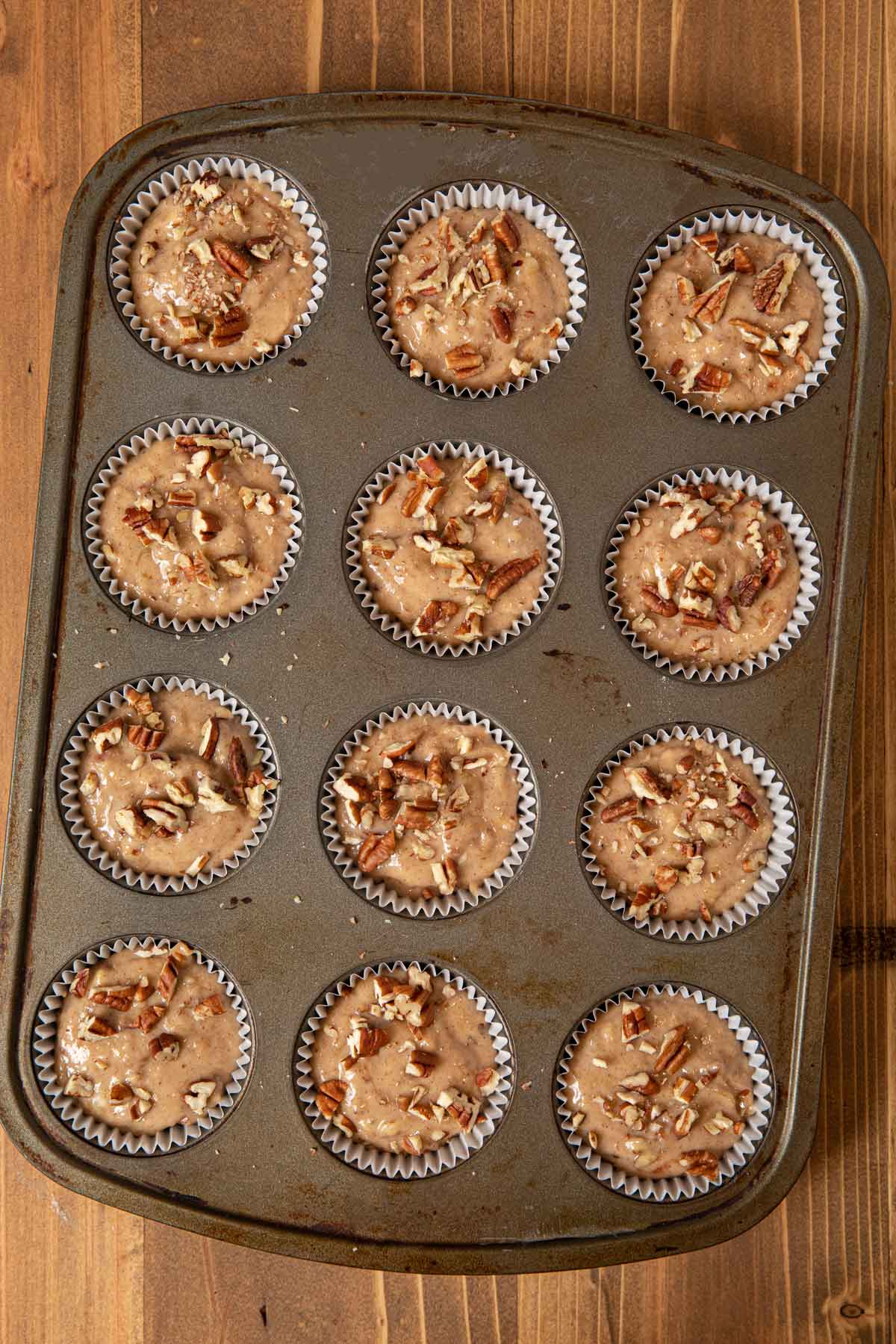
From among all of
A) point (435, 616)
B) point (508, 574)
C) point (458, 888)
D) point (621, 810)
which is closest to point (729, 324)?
point (508, 574)

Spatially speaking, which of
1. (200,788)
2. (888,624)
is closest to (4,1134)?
(200,788)

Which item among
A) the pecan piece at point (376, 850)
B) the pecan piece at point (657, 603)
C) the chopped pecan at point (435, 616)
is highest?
the pecan piece at point (657, 603)

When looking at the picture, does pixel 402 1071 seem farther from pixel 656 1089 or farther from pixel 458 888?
pixel 656 1089

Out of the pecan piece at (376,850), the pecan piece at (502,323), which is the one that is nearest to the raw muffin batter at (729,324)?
the pecan piece at (502,323)

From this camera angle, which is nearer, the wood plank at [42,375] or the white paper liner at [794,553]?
the white paper liner at [794,553]

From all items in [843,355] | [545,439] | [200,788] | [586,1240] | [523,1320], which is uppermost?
[843,355]

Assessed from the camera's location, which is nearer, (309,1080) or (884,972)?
(309,1080)

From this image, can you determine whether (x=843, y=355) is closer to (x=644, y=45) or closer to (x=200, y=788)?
(x=644, y=45)

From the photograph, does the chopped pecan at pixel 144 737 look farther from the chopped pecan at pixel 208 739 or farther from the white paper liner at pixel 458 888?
the white paper liner at pixel 458 888
